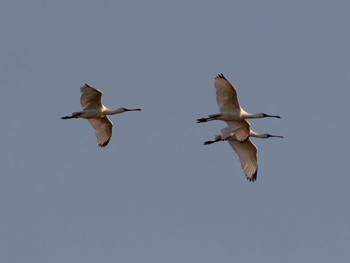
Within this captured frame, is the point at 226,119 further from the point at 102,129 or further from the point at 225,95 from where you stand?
the point at 102,129

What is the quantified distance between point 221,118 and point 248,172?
9.97 ft

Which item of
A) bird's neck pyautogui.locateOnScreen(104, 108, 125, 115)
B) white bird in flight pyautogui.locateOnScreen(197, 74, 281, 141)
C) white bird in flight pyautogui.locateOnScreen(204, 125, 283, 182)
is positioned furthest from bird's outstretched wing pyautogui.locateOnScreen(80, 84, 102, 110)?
white bird in flight pyautogui.locateOnScreen(204, 125, 283, 182)

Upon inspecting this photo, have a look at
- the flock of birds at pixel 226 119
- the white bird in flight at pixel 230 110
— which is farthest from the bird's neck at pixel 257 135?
the white bird in flight at pixel 230 110

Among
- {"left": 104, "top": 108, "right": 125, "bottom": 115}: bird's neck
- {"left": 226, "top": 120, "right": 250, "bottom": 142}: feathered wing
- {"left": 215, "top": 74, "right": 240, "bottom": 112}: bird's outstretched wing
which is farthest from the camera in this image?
{"left": 104, "top": 108, "right": 125, "bottom": 115}: bird's neck

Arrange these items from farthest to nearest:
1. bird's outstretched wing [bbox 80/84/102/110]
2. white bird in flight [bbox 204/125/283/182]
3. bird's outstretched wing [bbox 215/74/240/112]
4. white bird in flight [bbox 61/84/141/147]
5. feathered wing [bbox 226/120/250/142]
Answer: white bird in flight [bbox 204/125/283/182] → white bird in flight [bbox 61/84/141/147] → bird's outstretched wing [bbox 80/84/102/110] → feathered wing [bbox 226/120/250/142] → bird's outstretched wing [bbox 215/74/240/112]

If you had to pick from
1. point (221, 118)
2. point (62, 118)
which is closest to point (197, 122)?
point (221, 118)

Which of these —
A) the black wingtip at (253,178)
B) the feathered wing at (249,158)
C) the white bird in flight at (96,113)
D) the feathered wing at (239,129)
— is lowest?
the black wingtip at (253,178)

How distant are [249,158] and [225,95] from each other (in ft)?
11.9

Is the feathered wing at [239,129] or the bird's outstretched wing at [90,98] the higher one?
the bird's outstretched wing at [90,98]

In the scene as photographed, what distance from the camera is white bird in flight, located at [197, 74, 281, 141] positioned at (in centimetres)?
4406

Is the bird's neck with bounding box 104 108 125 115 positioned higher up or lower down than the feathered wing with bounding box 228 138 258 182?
higher up

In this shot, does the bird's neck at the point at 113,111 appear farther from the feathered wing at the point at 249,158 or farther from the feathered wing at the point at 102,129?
the feathered wing at the point at 249,158

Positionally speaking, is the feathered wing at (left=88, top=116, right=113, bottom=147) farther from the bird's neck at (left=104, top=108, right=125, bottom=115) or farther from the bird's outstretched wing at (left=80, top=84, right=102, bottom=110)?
the bird's outstretched wing at (left=80, top=84, right=102, bottom=110)

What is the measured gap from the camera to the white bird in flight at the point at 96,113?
46.8m
